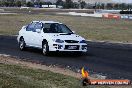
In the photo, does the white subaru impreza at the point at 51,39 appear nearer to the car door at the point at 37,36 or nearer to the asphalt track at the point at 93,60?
the car door at the point at 37,36

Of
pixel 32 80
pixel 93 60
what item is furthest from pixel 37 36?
pixel 32 80

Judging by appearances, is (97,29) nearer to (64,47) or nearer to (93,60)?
(64,47)

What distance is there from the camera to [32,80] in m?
10.7

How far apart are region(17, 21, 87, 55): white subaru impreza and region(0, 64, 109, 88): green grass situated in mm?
5541

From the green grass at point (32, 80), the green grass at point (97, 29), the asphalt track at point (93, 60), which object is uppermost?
the green grass at point (32, 80)

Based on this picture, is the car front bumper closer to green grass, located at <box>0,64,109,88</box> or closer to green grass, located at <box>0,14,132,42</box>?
green grass, located at <box>0,64,109,88</box>

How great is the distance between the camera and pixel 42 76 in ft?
38.0

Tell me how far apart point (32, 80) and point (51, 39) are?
25.3 feet

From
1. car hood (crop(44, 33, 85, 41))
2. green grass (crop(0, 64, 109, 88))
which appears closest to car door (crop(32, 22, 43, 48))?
car hood (crop(44, 33, 85, 41))

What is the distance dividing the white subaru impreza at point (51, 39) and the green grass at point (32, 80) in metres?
5.54

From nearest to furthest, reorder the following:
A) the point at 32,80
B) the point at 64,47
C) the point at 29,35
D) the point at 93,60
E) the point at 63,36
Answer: the point at 32,80, the point at 93,60, the point at 64,47, the point at 63,36, the point at 29,35

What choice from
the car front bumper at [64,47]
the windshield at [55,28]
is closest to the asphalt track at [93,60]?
the car front bumper at [64,47]

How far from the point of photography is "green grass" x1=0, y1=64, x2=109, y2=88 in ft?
32.6

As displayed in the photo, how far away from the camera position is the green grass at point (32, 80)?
32.6 feet
